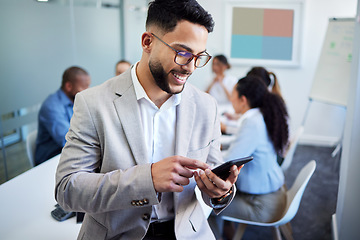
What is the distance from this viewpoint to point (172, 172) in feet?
3.14

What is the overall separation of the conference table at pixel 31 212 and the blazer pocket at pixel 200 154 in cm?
68

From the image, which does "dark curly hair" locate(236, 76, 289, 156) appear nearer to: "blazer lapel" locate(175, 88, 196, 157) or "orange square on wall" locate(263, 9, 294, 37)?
"blazer lapel" locate(175, 88, 196, 157)

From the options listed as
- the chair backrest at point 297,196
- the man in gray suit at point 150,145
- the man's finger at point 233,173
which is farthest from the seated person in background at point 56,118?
the man's finger at point 233,173

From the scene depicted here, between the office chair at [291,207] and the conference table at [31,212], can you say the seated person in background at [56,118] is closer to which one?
the conference table at [31,212]

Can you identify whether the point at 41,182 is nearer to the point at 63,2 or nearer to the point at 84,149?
the point at 84,149

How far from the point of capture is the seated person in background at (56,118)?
2520mm

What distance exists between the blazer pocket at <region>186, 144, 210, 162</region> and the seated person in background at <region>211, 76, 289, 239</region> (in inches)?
39.7

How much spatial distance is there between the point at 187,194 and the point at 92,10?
3496mm

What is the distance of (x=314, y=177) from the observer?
13.3ft

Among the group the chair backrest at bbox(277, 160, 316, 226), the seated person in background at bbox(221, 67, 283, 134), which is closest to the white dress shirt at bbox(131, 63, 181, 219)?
the chair backrest at bbox(277, 160, 316, 226)

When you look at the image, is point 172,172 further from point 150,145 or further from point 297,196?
point 297,196

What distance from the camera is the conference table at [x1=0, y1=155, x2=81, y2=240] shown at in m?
1.44

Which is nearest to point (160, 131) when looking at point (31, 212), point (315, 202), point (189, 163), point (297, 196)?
point (189, 163)

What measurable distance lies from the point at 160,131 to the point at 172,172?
0.93 feet
